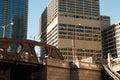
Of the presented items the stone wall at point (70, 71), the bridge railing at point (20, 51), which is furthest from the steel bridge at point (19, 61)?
the stone wall at point (70, 71)

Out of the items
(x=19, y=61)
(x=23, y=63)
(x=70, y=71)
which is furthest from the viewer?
(x=70, y=71)

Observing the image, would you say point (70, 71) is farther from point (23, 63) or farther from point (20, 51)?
point (20, 51)

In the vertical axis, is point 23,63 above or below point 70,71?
above

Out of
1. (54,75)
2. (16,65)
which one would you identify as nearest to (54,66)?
(54,75)

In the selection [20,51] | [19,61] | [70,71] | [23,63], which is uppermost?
[20,51]

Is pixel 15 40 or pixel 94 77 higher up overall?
pixel 15 40

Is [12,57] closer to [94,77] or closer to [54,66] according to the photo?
[54,66]

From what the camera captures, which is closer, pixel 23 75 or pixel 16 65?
pixel 16 65

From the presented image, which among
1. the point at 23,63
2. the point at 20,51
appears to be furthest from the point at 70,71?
the point at 20,51

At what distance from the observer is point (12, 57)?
55.3 metres

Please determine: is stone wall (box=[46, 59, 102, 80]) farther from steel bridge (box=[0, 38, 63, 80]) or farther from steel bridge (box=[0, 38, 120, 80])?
steel bridge (box=[0, 38, 63, 80])

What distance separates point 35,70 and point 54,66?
14.4 ft

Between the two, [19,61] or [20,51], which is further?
[20,51]

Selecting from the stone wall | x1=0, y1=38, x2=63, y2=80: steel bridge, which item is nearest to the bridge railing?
x1=0, y1=38, x2=63, y2=80: steel bridge
